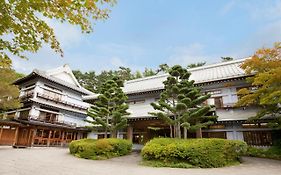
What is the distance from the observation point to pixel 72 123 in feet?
84.9

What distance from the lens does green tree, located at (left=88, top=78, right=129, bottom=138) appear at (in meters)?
13.6

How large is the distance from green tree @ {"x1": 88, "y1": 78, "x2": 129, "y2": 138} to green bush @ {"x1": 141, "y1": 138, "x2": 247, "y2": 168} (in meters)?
4.61

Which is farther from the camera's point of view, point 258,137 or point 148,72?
point 148,72

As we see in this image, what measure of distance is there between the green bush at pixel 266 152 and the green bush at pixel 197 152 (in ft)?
12.3

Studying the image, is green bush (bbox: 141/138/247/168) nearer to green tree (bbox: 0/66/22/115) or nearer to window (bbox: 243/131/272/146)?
window (bbox: 243/131/272/146)

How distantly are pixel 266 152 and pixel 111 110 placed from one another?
1121 centimetres

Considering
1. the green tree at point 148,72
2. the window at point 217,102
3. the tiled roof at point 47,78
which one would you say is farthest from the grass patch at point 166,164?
the green tree at point 148,72

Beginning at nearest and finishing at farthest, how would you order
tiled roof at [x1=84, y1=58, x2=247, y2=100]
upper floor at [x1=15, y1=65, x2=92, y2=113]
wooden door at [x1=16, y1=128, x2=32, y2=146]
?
tiled roof at [x1=84, y1=58, x2=247, y2=100]
wooden door at [x1=16, y1=128, x2=32, y2=146]
upper floor at [x1=15, y1=65, x2=92, y2=113]

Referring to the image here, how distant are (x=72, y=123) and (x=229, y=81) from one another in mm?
20896

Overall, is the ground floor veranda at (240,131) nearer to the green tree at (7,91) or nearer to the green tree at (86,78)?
the green tree at (7,91)

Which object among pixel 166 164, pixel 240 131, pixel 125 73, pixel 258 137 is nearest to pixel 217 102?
pixel 240 131

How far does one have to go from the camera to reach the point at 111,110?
14578mm

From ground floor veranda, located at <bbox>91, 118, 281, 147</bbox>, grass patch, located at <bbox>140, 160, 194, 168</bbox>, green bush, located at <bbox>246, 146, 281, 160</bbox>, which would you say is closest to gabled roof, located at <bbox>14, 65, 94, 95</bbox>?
ground floor veranda, located at <bbox>91, 118, 281, 147</bbox>

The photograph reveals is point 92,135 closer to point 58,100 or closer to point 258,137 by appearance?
point 58,100
